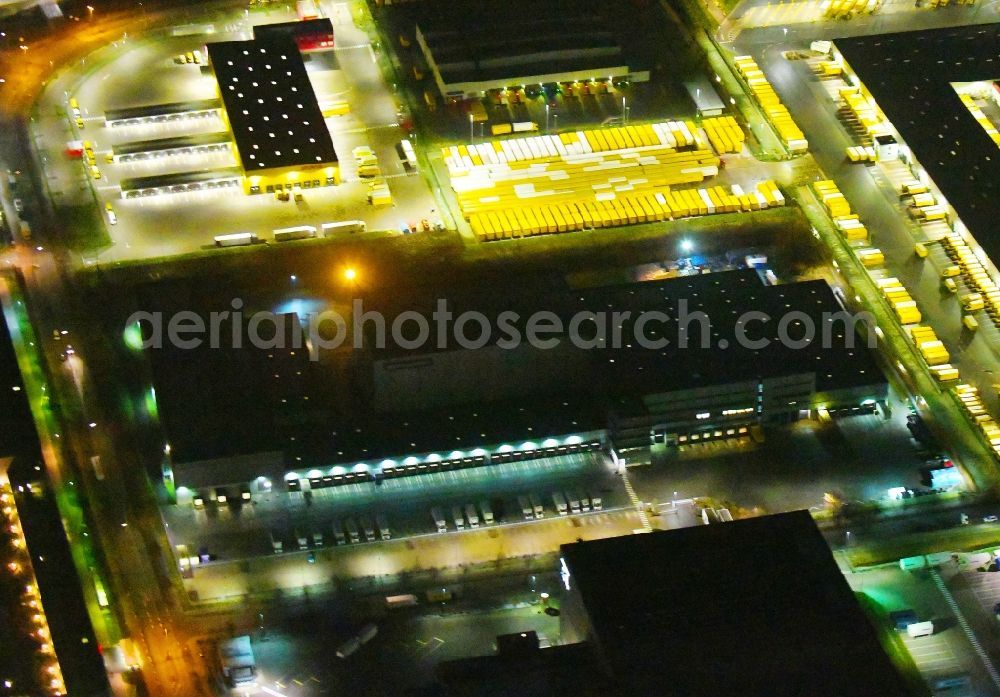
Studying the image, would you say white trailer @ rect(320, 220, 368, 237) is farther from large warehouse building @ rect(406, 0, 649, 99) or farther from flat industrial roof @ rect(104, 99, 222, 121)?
large warehouse building @ rect(406, 0, 649, 99)

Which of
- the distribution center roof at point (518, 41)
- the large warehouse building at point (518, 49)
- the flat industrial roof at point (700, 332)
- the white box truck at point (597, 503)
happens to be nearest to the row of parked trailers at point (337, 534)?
the flat industrial roof at point (700, 332)

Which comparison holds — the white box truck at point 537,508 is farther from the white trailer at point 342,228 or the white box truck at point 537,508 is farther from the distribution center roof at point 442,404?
the white trailer at point 342,228

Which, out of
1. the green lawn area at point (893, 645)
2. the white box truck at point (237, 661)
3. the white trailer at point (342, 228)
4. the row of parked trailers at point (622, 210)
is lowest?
the green lawn area at point (893, 645)

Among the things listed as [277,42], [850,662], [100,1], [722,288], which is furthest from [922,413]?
[100,1]

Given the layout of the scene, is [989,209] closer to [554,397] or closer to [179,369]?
[554,397]

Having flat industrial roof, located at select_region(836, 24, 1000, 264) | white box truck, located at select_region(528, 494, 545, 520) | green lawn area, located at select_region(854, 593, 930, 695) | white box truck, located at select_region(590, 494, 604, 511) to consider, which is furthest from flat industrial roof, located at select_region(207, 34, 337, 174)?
green lawn area, located at select_region(854, 593, 930, 695)

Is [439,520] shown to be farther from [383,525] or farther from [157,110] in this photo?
[157,110]
